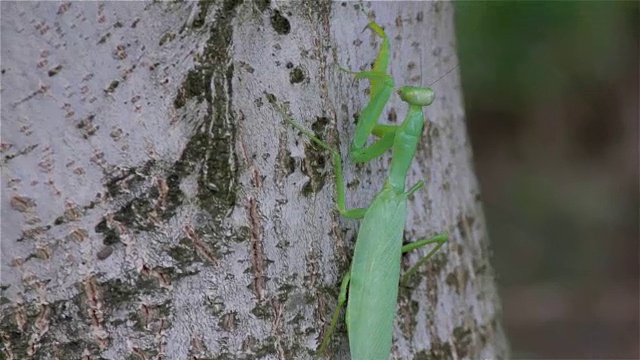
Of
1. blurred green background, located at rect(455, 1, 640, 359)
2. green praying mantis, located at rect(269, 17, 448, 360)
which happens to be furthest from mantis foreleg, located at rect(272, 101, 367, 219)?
blurred green background, located at rect(455, 1, 640, 359)

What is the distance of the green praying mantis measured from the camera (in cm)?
151

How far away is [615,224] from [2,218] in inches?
175

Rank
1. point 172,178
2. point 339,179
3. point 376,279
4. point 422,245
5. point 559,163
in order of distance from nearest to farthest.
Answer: point 172,178
point 339,179
point 376,279
point 422,245
point 559,163

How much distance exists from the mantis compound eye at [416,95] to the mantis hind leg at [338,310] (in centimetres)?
40

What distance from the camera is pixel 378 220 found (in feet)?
5.11

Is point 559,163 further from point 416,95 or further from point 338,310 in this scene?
point 338,310

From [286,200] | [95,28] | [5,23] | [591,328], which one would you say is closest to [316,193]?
[286,200]

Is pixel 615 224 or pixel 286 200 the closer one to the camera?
pixel 286 200

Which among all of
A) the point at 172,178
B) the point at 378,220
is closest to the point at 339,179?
the point at 378,220

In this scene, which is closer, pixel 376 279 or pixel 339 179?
pixel 339 179

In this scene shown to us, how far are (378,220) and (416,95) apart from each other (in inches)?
11.2

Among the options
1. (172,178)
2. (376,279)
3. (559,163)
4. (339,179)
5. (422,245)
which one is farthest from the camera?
(559,163)

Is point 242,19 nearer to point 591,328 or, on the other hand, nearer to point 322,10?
point 322,10

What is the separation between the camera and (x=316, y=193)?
4.77 feet
